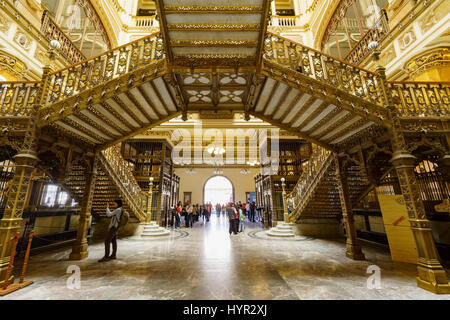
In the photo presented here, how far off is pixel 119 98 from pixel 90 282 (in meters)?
3.86

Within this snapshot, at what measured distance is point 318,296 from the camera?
2883 mm

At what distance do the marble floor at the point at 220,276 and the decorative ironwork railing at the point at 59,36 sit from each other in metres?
7.17

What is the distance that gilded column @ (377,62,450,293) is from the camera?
3102 mm

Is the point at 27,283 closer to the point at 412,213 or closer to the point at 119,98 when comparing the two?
the point at 119,98

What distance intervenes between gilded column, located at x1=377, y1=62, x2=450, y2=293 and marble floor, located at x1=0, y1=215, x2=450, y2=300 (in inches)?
9.4

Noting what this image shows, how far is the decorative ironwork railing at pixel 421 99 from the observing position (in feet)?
13.7

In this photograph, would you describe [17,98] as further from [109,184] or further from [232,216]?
[232,216]

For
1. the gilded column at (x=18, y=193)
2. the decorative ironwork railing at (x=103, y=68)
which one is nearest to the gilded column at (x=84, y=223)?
the gilded column at (x=18, y=193)

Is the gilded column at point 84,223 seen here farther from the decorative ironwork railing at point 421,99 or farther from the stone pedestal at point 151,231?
the decorative ironwork railing at point 421,99

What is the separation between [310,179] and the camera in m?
7.41

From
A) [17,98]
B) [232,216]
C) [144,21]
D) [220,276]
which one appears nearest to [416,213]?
[220,276]

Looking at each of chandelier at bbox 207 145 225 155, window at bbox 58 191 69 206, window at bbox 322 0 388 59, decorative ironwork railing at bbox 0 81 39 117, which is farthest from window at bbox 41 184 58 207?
A: window at bbox 322 0 388 59

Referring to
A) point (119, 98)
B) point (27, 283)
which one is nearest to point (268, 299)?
point (27, 283)

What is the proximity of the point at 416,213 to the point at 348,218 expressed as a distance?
198 cm
